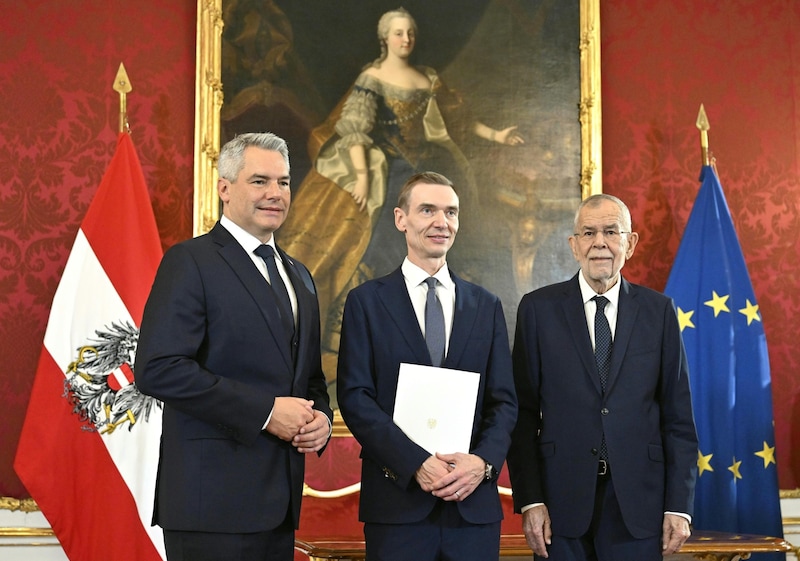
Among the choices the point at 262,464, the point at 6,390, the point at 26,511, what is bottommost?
the point at 26,511

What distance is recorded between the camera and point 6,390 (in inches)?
170

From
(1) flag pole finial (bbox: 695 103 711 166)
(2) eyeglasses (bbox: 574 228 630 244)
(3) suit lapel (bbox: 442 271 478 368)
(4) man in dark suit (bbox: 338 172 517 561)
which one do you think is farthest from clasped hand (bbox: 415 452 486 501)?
(1) flag pole finial (bbox: 695 103 711 166)

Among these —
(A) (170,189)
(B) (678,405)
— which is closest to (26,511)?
(A) (170,189)

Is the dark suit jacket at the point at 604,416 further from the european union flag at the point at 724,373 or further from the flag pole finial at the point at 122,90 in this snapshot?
the flag pole finial at the point at 122,90

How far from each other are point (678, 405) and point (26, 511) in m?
3.19

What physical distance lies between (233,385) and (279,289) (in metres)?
0.38

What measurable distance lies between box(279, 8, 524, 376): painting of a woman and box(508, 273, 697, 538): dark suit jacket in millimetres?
1647

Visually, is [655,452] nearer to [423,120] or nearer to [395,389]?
[395,389]

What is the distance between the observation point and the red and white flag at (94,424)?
12.9ft

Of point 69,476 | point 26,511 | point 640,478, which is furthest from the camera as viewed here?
point 26,511

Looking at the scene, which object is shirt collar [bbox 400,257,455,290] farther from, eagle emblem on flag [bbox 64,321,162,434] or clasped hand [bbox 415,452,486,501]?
eagle emblem on flag [bbox 64,321,162,434]

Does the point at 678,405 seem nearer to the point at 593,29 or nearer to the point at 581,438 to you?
the point at 581,438

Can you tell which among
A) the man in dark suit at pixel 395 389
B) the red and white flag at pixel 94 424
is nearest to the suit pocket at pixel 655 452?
the man in dark suit at pixel 395 389

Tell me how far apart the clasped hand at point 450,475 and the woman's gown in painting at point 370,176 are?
201 centimetres
